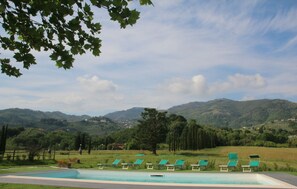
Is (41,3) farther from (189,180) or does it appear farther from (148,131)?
(148,131)

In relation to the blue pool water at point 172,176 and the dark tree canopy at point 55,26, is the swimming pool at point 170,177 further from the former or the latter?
the dark tree canopy at point 55,26

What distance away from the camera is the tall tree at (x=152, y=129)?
3891 centimetres

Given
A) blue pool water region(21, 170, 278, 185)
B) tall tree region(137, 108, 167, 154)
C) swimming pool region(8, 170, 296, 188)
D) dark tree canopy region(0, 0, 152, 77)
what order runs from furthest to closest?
tall tree region(137, 108, 167, 154)
blue pool water region(21, 170, 278, 185)
swimming pool region(8, 170, 296, 188)
dark tree canopy region(0, 0, 152, 77)

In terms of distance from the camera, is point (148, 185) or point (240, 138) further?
point (240, 138)

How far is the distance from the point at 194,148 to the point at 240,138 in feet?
61.9

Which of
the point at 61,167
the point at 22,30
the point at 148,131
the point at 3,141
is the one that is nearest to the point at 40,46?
the point at 22,30

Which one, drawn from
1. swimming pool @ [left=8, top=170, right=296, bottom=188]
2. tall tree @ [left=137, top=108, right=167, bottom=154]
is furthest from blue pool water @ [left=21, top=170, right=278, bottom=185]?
tall tree @ [left=137, top=108, right=167, bottom=154]

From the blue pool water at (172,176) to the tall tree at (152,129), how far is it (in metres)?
19.6

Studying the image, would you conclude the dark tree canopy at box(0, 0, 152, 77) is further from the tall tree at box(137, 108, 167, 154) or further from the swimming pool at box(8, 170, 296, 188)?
the tall tree at box(137, 108, 167, 154)

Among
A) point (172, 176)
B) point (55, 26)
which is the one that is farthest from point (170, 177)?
point (55, 26)

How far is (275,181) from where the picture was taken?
13219mm

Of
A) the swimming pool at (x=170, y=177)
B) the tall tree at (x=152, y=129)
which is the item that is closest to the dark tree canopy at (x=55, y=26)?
the swimming pool at (x=170, y=177)

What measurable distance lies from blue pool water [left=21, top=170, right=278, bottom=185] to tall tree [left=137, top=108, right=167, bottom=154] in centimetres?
1963

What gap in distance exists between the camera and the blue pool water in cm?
1620
